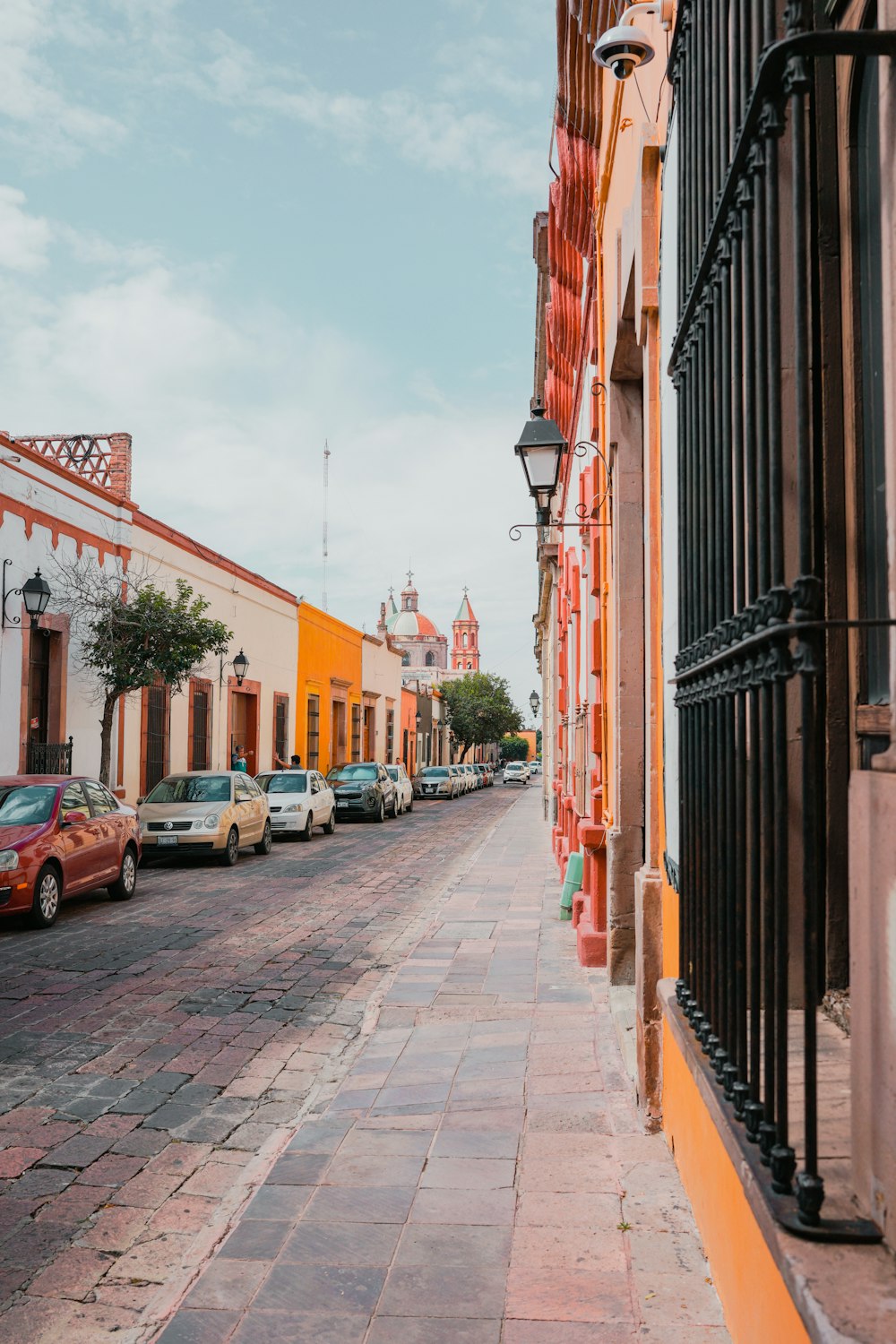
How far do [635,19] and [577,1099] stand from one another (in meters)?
4.76

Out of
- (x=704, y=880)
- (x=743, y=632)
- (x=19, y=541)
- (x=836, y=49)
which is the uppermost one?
(x=19, y=541)

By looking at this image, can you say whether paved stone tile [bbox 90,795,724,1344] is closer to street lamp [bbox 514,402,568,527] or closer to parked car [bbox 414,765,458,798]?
street lamp [bbox 514,402,568,527]

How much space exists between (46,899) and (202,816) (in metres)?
6.09

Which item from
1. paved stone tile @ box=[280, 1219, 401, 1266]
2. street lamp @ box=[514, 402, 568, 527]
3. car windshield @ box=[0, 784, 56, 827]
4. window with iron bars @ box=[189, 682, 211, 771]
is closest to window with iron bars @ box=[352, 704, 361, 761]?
window with iron bars @ box=[189, 682, 211, 771]

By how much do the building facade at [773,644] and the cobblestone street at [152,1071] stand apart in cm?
178

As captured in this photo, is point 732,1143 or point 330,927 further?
point 330,927

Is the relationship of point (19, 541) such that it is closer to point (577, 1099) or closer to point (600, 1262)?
point (577, 1099)

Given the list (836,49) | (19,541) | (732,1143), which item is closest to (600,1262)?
(732,1143)

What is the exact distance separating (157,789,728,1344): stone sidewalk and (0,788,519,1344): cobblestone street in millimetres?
250

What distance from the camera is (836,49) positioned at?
1.84 meters

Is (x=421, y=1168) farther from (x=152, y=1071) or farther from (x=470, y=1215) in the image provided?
(x=152, y=1071)

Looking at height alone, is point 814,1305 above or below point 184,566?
below

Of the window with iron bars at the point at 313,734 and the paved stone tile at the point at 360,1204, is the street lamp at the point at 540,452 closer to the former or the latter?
the paved stone tile at the point at 360,1204

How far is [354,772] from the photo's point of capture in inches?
1165
